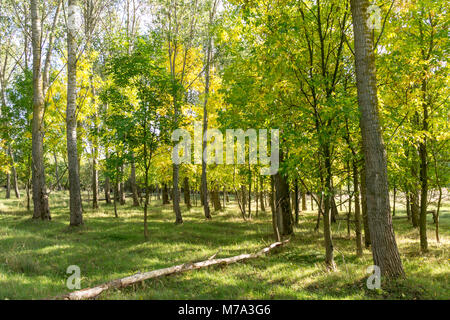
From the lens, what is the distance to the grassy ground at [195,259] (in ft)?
17.6

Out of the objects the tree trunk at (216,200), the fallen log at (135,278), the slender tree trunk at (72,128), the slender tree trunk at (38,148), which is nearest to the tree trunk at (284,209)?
the fallen log at (135,278)

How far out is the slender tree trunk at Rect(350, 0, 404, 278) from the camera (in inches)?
223

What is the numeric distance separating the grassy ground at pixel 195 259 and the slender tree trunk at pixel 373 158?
1.71ft

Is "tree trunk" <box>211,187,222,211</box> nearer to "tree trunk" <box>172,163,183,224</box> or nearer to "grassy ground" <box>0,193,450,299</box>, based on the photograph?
"tree trunk" <box>172,163,183,224</box>

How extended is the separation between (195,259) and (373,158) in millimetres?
5659

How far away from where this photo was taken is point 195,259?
8.52 metres

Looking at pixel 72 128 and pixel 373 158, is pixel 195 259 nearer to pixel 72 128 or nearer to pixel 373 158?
pixel 373 158

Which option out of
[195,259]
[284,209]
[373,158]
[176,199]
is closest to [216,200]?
[176,199]

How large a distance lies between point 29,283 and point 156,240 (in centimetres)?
587

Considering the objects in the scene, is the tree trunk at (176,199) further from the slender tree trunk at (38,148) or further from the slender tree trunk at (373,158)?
the slender tree trunk at (373,158)
